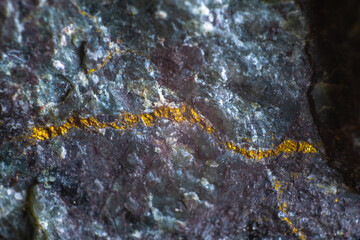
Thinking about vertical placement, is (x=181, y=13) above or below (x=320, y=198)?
above

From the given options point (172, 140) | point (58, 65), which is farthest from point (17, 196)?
point (172, 140)

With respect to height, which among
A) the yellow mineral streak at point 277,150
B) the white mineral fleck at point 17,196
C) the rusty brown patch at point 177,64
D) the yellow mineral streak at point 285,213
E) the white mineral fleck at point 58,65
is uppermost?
the rusty brown patch at point 177,64

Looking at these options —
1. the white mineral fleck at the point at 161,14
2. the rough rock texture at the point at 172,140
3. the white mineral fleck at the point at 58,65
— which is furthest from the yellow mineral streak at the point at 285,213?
the white mineral fleck at the point at 58,65

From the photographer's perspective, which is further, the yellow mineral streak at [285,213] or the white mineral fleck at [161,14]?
the yellow mineral streak at [285,213]

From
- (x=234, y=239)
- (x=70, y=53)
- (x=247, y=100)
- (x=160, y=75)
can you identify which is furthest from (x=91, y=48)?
(x=234, y=239)

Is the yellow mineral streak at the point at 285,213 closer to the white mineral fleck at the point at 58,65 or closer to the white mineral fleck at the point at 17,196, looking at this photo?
the white mineral fleck at the point at 58,65

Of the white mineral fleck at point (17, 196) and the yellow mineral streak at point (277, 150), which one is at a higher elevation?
the yellow mineral streak at point (277, 150)

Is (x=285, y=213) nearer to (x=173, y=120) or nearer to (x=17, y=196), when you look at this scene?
(x=173, y=120)

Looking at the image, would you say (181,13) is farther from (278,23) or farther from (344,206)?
(344,206)
